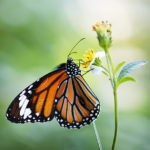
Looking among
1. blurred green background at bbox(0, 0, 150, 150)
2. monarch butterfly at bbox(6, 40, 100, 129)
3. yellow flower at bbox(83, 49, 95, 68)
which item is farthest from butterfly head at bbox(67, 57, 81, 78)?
blurred green background at bbox(0, 0, 150, 150)

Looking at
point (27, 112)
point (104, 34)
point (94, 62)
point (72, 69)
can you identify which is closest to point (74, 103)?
point (72, 69)

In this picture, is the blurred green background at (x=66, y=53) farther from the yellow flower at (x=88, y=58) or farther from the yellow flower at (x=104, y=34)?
the yellow flower at (x=104, y=34)

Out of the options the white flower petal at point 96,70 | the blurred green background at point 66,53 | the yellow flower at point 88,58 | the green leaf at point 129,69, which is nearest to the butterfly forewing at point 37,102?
the yellow flower at point 88,58

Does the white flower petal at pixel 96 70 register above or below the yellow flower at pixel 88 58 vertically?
below

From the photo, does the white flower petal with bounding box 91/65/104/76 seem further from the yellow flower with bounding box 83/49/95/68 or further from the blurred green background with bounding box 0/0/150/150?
the blurred green background with bounding box 0/0/150/150

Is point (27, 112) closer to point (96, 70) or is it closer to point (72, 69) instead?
point (72, 69)

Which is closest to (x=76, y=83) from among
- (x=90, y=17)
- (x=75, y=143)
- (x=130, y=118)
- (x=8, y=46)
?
(x=75, y=143)
